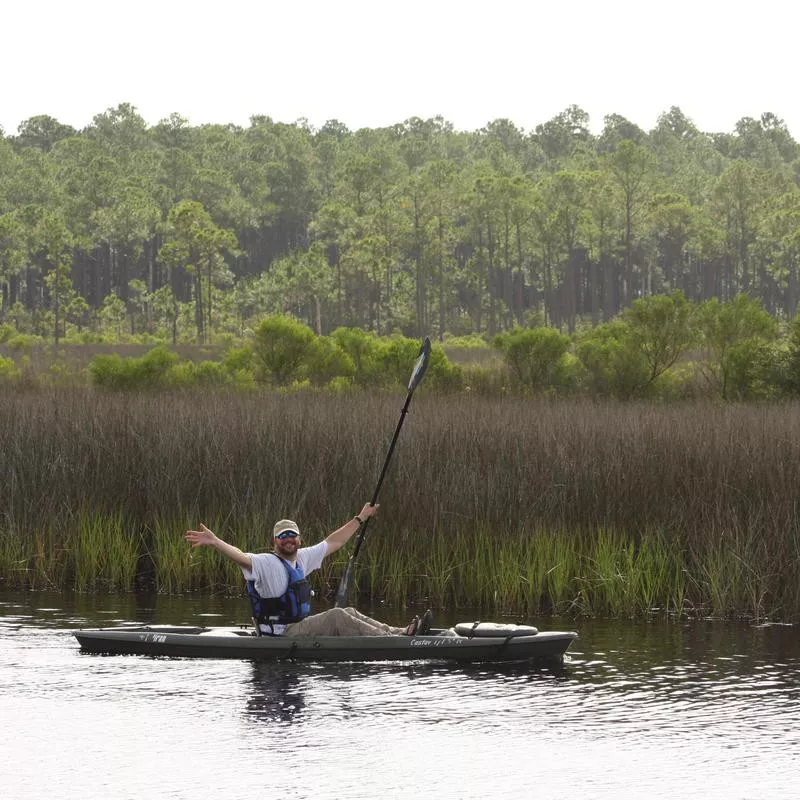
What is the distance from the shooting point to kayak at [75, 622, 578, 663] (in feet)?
42.6

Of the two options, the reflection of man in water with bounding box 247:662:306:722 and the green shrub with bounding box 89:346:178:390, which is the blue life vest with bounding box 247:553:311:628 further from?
the green shrub with bounding box 89:346:178:390

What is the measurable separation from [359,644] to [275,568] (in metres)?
0.98

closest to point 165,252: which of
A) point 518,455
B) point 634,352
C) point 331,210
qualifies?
point 331,210

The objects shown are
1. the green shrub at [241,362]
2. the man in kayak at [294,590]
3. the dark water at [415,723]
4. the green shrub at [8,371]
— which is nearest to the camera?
the dark water at [415,723]

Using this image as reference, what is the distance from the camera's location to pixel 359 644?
42.9 feet

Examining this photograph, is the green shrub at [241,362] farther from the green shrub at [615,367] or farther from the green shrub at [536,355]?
the green shrub at [615,367]

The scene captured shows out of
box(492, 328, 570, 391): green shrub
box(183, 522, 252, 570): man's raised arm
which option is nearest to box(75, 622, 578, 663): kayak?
box(183, 522, 252, 570): man's raised arm

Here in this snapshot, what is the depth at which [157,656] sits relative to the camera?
44.7 feet

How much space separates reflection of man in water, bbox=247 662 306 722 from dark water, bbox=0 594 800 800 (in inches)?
1.0

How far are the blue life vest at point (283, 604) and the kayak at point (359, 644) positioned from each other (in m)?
0.22

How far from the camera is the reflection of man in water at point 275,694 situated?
459 inches

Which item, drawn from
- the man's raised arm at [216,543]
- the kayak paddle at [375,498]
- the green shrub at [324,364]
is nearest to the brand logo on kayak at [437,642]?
the kayak paddle at [375,498]

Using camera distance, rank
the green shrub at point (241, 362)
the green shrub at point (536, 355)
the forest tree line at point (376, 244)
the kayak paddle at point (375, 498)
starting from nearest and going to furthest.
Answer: the kayak paddle at point (375, 498) → the green shrub at point (536, 355) → the green shrub at point (241, 362) → the forest tree line at point (376, 244)

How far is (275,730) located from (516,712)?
1.87 m
